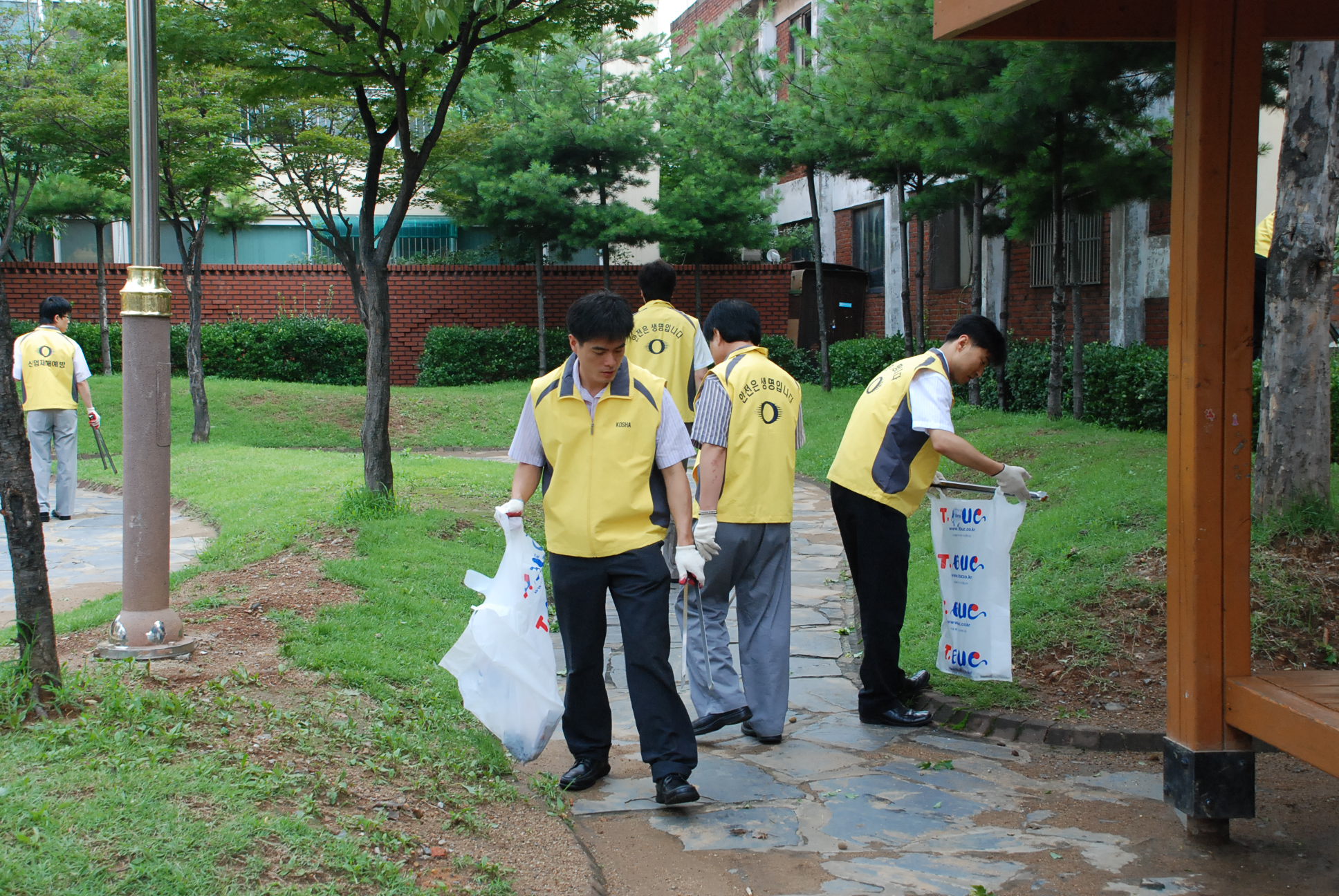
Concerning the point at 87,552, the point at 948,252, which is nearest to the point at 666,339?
the point at 87,552

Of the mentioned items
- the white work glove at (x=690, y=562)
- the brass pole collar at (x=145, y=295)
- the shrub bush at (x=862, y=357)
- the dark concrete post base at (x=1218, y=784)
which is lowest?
the dark concrete post base at (x=1218, y=784)

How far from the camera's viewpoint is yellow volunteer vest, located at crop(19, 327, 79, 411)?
10.2 metres

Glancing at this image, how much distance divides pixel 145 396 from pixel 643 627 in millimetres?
2539

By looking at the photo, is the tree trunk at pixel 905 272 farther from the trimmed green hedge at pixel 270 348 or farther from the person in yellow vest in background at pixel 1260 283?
the trimmed green hedge at pixel 270 348

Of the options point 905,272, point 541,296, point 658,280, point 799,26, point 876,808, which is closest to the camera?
point 876,808

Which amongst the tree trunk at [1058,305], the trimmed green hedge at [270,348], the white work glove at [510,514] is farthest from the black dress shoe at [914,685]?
the trimmed green hedge at [270,348]

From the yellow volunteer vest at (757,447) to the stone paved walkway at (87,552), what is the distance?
11.2 feet

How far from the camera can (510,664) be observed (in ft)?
13.5

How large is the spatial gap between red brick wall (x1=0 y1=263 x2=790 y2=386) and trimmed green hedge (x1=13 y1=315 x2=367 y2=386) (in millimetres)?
908

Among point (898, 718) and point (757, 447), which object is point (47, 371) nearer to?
point (757, 447)

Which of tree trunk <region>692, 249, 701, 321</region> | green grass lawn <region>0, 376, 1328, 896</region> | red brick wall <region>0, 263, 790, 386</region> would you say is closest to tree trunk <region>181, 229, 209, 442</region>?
green grass lawn <region>0, 376, 1328, 896</region>

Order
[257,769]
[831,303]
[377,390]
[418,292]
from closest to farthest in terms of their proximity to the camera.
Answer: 1. [257,769]
2. [377,390]
3. [831,303]
4. [418,292]

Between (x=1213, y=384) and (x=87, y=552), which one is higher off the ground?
(x=1213, y=384)

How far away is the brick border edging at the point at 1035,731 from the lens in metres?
4.89
